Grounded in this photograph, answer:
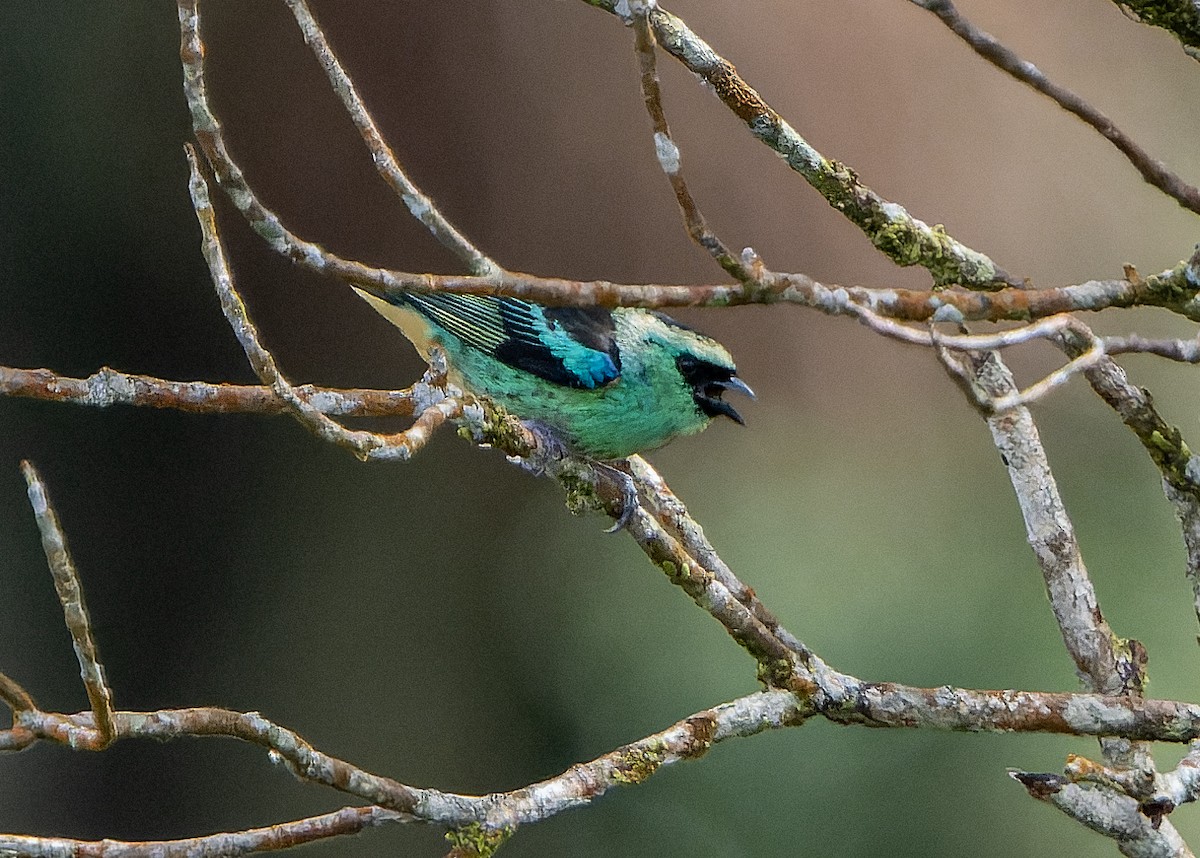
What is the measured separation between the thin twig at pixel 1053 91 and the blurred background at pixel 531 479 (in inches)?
144

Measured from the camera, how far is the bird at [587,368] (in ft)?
13.3

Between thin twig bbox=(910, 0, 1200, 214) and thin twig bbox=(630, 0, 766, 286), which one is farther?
thin twig bbox=(910, 0, 1200, 214)

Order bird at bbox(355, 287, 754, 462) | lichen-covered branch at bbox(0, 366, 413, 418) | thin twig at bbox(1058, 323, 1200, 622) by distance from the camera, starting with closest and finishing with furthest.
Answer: lichen-covered branch at bbox(0, 366, 413, 418)
thin twig at bbox(1058, 323, 1200, 622)
bird at bbox(355, 287, 754, 462)

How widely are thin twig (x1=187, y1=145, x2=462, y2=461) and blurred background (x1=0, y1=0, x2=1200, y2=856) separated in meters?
3.79

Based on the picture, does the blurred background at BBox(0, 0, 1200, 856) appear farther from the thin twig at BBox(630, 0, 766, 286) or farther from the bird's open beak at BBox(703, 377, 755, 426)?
the thin twig at BBox(630, 0, 766, 286)

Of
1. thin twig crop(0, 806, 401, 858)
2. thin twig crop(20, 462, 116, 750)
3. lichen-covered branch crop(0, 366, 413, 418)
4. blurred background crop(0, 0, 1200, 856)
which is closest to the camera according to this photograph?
thin twig crop(20, 462, 116, 750)

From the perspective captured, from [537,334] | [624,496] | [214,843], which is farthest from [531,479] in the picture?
[214,843]

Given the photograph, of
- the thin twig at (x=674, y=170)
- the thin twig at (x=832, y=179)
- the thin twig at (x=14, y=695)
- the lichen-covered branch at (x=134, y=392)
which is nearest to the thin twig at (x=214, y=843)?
the thin twig at (x=14, y=695)

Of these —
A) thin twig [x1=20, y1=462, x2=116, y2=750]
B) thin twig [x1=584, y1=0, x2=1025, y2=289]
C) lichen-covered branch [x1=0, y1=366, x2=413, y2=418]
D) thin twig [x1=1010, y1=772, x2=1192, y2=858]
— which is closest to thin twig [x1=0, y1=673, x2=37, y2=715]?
thin twig [x1=20, y1=462, x2=116, y2=750]

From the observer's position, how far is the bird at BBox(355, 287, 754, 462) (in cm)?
406

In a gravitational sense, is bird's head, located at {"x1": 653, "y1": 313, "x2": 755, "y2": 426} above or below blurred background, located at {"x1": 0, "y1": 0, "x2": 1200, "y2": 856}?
below

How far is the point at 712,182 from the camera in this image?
5.98m

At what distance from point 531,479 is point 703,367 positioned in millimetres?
2537

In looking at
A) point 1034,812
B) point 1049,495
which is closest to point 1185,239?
point 1034,812
